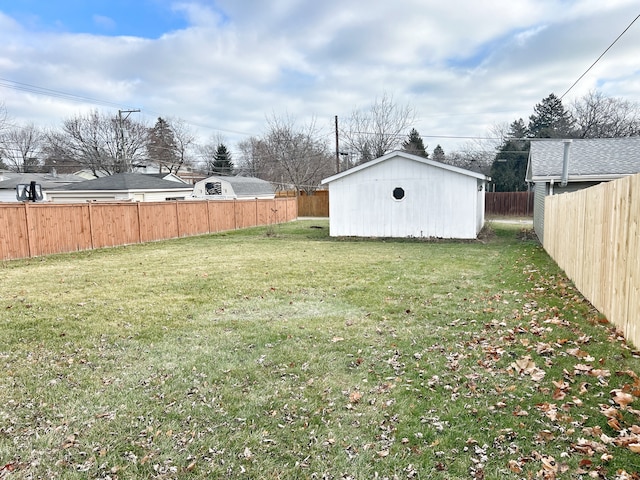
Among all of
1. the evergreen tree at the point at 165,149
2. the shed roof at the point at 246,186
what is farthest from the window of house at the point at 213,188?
the evergreen tree at the point at 165,149

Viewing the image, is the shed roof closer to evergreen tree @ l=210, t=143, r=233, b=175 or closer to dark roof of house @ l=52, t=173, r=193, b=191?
dark roof of house @ l=52, t=173, r=193, b=191

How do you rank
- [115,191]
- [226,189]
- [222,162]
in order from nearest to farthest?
[115,191] < [226,189] < [222,162]

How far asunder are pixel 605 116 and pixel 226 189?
3239 centimetres

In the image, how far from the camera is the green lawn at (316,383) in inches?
97.2

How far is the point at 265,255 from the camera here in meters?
11.6

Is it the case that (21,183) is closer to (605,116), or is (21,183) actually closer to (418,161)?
(418,161)

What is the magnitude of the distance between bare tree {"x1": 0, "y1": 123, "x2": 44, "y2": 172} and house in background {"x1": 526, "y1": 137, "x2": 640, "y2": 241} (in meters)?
47.0

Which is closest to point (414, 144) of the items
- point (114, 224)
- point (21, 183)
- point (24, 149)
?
point (114, 224)

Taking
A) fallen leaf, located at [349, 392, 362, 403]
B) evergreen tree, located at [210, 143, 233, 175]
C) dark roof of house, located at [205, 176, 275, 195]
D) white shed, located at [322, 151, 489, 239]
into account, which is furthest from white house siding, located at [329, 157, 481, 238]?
evergreen tree, located at [210, 143, 233, 175]

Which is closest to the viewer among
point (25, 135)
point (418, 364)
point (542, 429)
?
point (542, 429)

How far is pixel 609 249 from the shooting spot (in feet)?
15.0

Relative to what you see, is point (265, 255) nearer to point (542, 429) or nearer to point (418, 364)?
point (418, 364)

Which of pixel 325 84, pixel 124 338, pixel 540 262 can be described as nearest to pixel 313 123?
pixel 325 84

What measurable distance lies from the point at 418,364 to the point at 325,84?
25757 mm
